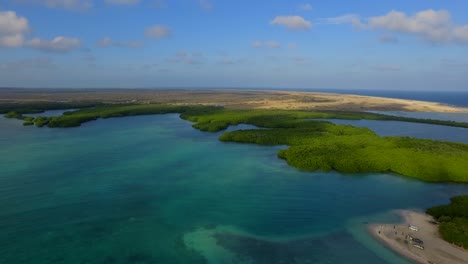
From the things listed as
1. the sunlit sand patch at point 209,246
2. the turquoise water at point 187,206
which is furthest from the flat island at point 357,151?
the sunlit sand patch at point 209,246

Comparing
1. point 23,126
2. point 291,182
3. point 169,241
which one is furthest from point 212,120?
point 169,241

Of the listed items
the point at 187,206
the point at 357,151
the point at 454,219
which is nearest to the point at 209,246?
the point at 187,206

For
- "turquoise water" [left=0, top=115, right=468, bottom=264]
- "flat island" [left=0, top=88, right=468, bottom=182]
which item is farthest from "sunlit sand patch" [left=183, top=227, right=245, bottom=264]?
"flat island" [left=0, top=88, right=468, bottom=182]

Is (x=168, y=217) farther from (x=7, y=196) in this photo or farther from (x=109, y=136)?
(x=109, y=136)

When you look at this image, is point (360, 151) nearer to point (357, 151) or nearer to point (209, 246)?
point (357, 151)

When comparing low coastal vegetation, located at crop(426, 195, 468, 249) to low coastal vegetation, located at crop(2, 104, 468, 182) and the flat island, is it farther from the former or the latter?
the flat island

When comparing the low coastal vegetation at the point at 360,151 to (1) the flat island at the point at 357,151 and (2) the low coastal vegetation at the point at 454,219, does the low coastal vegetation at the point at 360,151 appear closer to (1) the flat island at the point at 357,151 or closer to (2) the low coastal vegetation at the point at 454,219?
(1) the flat island at the point at 357,151
